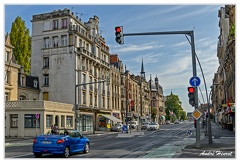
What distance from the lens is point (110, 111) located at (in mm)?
63750

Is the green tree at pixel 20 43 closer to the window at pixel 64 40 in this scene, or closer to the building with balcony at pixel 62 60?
the building with balcony at pixel 62 60

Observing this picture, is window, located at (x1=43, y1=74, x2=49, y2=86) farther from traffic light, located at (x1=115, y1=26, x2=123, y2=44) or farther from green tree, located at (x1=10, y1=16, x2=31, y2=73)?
traffic light, located at (x1=115, y1=26, x2=123, y2=44)

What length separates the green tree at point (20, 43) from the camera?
57784 millimetres

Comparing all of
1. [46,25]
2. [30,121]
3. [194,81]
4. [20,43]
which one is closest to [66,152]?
[194,81]

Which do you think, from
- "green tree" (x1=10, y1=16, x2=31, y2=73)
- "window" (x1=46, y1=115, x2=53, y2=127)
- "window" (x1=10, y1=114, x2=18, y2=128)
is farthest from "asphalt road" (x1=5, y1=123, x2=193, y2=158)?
"green tree" (x1=10, y1=16, x2=31, y2=73)

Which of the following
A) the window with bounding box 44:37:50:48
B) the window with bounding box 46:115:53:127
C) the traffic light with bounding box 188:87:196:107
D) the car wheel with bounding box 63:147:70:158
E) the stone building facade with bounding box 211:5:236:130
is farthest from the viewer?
the window with bounding box 44:37:50:48

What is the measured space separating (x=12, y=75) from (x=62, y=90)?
10274 millimetres

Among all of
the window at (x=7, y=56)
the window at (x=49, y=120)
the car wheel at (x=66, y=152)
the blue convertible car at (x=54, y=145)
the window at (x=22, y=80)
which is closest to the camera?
the blue convertible car at (x=54, y=145)

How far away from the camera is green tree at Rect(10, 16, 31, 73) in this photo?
57.8 meters

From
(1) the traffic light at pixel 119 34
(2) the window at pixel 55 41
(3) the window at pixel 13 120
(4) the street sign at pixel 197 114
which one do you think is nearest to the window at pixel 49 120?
(3) the window at pixel 13 120

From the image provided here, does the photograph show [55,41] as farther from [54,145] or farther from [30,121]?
[54,145]

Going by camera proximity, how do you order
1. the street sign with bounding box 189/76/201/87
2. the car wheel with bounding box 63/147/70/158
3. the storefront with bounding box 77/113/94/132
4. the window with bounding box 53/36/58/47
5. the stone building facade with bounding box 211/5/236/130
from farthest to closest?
1. the window with bounding box 53/36/58/47
2. the storefront with bounding box 77/113/94/132
3. the stone building facade with bounding box 211/5/236/130
4. the street sign with bounding box 189/76/201/87
5. the car wheel with bounding box 63/147/70/158

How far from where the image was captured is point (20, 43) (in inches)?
2296

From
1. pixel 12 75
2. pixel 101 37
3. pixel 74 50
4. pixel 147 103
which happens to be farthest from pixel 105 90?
pixel 147 103
